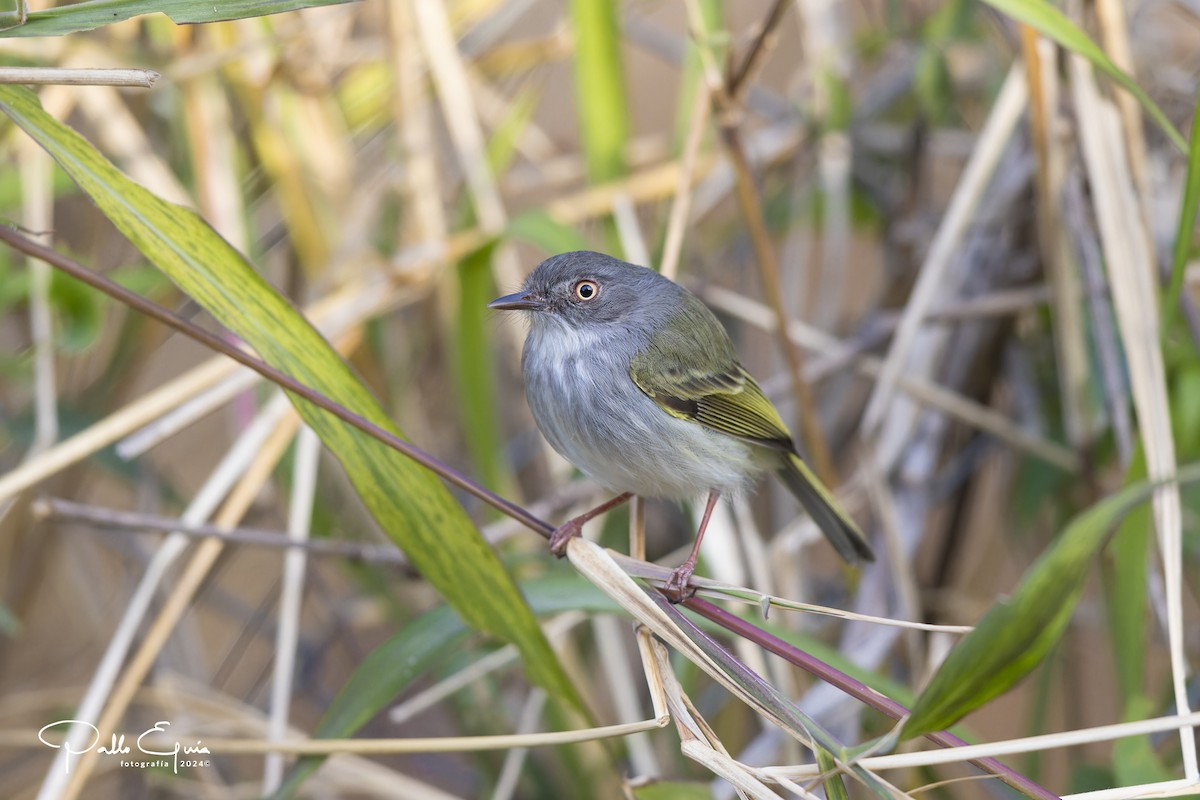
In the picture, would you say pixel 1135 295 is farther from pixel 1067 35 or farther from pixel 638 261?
pixel 638 261

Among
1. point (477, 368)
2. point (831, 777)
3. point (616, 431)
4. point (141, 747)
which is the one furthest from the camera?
point (477, 368)

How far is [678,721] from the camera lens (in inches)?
51.2

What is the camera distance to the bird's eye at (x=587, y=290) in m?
2.17

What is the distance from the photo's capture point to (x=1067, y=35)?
163 centimetres

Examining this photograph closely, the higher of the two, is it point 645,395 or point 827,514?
point 645,395

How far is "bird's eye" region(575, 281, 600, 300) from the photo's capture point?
217 cm

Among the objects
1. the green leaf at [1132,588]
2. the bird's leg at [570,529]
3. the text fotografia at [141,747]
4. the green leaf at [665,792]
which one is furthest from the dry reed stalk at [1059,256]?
the text fotografia at [141,747]

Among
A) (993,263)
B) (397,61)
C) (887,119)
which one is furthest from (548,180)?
(993,263)

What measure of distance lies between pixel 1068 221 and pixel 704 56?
3.41 feet

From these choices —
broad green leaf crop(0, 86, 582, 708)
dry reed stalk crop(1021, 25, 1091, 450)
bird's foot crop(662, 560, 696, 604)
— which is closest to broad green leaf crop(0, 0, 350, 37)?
broad green leaf crop(0, 86, 582, 708)

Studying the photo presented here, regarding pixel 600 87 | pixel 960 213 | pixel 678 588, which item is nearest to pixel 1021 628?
pixel 678 588

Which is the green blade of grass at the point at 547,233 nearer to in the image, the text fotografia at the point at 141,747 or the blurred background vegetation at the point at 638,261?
the blurred background vegetation at the point at 638,261

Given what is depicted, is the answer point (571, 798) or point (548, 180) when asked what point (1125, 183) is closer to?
point (548, 180)

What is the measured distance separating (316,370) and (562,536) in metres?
0.48
